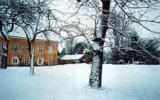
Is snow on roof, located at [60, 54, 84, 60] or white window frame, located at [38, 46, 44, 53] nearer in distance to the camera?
Answer: white window frame, located at [38, 46, 44, 53]

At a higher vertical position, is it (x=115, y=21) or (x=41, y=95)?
(x=115, y=21)

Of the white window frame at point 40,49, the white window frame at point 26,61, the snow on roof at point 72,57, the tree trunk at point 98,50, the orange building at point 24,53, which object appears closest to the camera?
the tree trunk at point 98,50

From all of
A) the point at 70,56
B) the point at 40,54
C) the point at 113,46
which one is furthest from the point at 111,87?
the point at 70,56

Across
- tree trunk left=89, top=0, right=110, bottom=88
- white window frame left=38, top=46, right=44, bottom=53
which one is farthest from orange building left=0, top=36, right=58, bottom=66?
tree trunk left=89, top=0, right=110, bottom=88

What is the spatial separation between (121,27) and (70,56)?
7099 cm

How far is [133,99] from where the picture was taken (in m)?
14.2

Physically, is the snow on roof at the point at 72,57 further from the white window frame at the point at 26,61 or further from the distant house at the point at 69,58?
the white window frame at the point at 26,61

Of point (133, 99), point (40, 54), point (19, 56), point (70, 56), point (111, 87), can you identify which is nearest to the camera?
point (133, 99)

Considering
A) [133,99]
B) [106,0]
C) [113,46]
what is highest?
[106,0]

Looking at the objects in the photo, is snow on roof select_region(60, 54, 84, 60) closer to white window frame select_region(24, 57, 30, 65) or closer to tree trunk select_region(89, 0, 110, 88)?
white window frame select_region(24, 57, 30, 65)

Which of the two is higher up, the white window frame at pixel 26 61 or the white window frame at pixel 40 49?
the white window frame at pixel 40 49

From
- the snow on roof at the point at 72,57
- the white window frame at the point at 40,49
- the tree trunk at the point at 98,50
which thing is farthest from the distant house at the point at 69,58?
the tree trunk at the point at 98,50

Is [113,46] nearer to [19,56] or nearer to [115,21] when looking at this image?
[115,21]

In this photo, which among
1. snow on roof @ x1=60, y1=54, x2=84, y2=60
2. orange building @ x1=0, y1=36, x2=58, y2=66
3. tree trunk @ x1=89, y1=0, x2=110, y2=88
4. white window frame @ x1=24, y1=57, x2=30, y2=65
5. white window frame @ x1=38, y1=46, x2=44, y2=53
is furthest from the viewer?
snow on roof @ x1=60, y1=54, x2=84, y2=60
